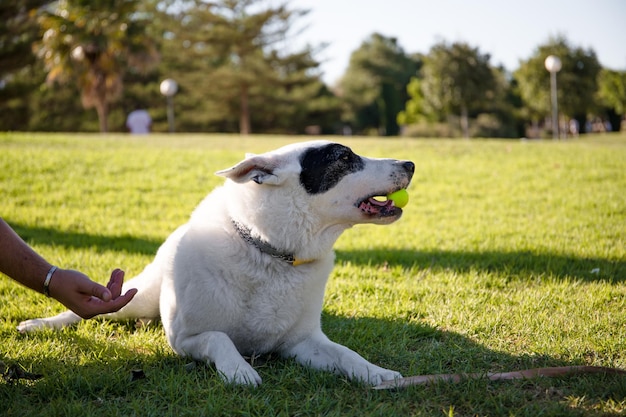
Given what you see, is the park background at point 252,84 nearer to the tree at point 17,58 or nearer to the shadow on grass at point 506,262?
the tree at point 17,58

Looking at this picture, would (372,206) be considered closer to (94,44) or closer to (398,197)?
(398,197)

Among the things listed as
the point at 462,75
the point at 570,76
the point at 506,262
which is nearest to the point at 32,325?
the point at 506,262

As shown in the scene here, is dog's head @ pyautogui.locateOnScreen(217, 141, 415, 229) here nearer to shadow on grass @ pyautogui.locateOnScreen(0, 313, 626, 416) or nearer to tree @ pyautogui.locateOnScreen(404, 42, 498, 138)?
shadow on grass @ pyautogui.locateOnScreen(0, 313, 626, 416)

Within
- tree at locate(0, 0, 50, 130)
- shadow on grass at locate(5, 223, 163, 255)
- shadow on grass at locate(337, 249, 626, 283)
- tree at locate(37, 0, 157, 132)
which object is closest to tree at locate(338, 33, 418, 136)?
tree at locate(37, 0, 157, 132)

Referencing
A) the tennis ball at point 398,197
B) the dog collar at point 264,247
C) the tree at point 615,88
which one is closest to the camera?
the dog collar at point 264,247

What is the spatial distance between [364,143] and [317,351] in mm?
12799

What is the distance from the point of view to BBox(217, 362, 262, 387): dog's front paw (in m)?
2.90

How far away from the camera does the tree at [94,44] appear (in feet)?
83.1

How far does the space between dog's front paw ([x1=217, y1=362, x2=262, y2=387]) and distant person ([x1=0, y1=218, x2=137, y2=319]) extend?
0.62 meters

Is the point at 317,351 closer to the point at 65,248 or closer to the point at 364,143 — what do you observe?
the point at 65,248

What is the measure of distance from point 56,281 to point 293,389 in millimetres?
1310

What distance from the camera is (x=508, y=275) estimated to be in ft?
17.2

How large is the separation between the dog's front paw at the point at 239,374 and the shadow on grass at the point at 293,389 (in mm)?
45

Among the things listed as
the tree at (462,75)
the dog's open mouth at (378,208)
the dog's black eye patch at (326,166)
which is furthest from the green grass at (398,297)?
the tree at (462,75)
